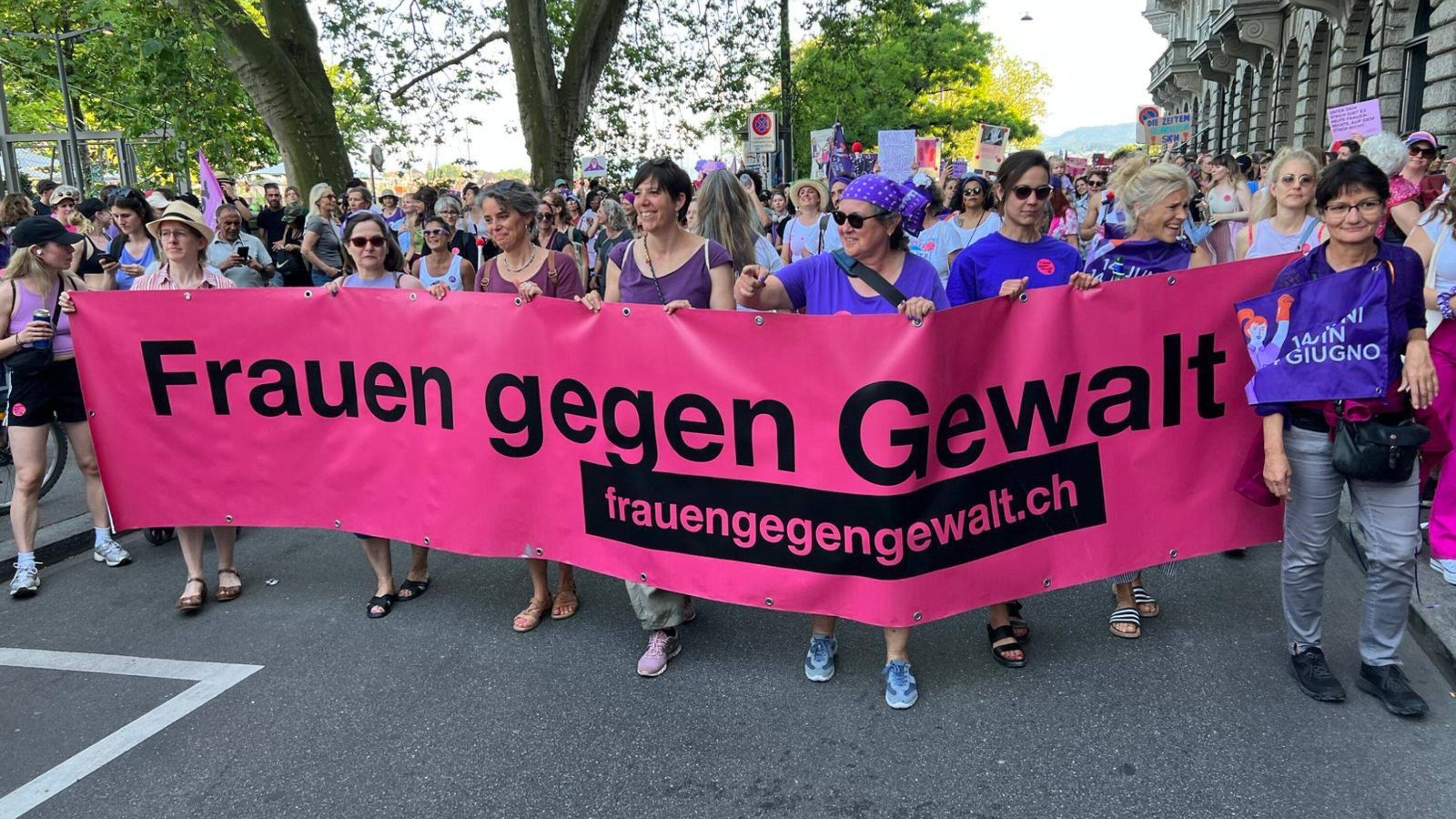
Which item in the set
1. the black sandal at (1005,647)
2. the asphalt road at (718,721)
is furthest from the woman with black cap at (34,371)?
the black sandal at (1005,647)

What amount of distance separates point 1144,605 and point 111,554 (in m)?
5.39

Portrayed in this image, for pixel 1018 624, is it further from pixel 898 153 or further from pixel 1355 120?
pixel 898 153

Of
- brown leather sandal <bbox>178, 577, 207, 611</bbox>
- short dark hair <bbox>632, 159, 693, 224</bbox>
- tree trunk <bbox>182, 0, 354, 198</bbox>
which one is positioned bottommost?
brown leather sandal <bbox>178, 577, 207, 611</bbox>

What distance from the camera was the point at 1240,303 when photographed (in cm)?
350

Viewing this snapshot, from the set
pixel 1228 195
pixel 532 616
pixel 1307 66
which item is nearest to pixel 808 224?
pixel 1228 195

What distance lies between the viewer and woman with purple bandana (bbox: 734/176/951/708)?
3.54m

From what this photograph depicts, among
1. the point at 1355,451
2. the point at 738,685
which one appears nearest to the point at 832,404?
the point at 738,685

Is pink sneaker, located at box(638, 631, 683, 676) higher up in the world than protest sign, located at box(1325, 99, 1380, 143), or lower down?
lower down

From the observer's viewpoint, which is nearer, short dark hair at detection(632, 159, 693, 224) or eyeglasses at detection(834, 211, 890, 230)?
eyeglasses at detection(834, 211, 890, 230)

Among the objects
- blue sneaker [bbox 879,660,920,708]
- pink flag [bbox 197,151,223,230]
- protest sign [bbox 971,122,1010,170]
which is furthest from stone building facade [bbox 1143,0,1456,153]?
pink flag [bbox 197,151,223,230]

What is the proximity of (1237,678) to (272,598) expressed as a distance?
14.1 ft

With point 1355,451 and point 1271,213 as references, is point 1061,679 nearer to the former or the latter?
point 1355,451

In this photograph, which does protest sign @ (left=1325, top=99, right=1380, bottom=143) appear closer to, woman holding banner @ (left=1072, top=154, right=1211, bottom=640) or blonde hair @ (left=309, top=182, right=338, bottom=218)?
woman holding banner @ (left=1072, top=154, right=1211, bottom=640)

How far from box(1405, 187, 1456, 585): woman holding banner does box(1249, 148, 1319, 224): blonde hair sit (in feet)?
1.65
